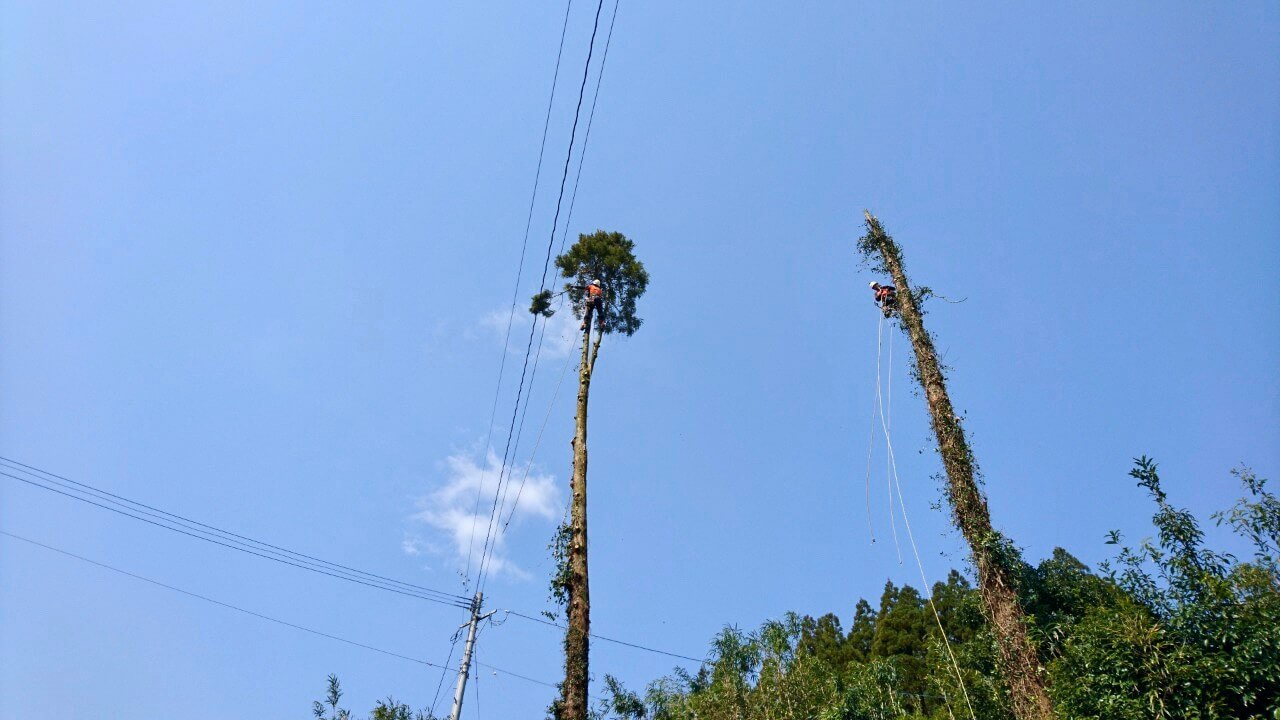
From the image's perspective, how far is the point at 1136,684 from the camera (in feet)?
21.9

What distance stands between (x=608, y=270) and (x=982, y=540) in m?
9.67

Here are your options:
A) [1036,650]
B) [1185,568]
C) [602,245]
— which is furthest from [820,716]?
[602,245]

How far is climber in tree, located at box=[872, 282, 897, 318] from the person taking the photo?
12555 millimetres

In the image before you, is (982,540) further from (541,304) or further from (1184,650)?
(541,304)

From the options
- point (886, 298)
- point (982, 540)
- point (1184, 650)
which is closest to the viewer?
point (1184, 650)

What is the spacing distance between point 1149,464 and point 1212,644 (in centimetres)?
253

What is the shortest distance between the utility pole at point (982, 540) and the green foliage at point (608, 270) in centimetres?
596

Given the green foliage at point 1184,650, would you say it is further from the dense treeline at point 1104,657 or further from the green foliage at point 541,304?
the green foliage at point 541,304

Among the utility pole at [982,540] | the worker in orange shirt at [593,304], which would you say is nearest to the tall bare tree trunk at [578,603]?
the worker in orange shirt at [593,304]

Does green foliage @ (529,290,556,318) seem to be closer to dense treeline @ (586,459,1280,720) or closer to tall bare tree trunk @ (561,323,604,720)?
tall bare tree trunk @ (561,323,604,720)

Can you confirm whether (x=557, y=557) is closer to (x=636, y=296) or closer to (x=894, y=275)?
(x=636, y=296)

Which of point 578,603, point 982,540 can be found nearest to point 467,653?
point 578,603

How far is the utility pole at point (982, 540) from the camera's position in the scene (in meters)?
8.05

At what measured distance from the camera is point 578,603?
8883 mm
